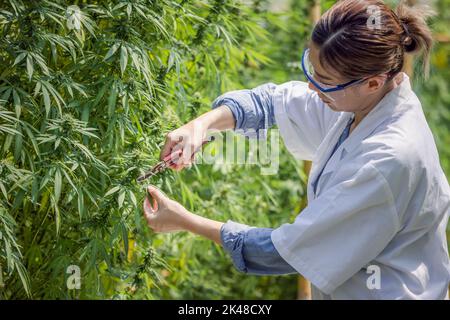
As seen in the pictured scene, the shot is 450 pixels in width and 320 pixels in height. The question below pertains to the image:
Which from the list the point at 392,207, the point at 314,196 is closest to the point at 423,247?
the point at 392,207

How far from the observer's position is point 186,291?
3.51m

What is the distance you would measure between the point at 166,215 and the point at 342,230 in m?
0.48

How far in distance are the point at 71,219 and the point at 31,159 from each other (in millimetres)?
299

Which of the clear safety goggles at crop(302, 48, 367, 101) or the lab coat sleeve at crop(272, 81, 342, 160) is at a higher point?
the clear safety goggles at crop(302, 48, 367, 101)

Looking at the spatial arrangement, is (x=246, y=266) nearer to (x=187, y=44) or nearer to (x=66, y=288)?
(x=66, y=288)

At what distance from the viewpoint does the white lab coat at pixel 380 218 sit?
→ 1.74 meters

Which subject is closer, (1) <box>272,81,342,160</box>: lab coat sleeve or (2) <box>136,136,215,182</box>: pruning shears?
(2) <box>136,136,215,182</box>: pruning shears

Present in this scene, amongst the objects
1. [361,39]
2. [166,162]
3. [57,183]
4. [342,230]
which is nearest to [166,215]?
[166,162]

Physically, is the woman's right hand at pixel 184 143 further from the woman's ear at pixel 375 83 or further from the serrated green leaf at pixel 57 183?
the woman's ear at pixel 375 83

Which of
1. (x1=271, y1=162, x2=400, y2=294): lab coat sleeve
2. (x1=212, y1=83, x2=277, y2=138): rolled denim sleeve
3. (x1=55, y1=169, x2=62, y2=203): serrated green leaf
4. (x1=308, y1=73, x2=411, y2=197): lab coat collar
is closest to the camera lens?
(x1=271, y1=162, x2=400, y2=294): lab coat sleeve

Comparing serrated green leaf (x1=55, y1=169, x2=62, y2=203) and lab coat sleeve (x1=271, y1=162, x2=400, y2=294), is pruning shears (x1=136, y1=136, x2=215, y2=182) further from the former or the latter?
lab coat sleeve (x1=271, y1=162, x2=400, y2=294)

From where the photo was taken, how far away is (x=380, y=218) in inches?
68.5

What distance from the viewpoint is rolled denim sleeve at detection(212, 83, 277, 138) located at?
2188 mm

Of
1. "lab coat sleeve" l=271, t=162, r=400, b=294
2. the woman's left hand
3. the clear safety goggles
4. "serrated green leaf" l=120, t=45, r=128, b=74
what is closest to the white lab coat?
"lab coat sleeve" l=271, t=162, r=400, b=294
